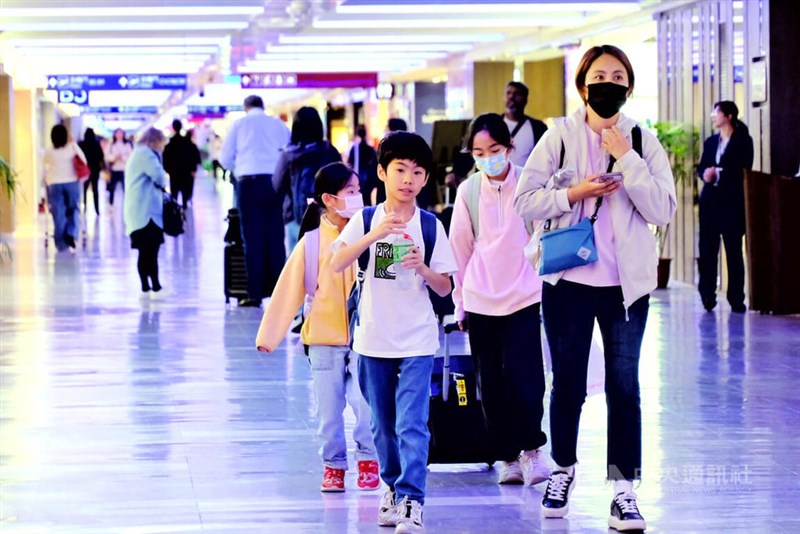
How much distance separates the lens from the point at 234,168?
1308 centimetres

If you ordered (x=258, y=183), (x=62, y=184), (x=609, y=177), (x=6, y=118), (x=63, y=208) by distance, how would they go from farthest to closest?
(x=6, y=118)
(x=63, y=208)
(x=62, y=184)
(x=258, y=183)
(x=609, y=177)

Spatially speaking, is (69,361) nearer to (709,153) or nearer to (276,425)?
(276,425)

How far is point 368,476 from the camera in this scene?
19.8ft

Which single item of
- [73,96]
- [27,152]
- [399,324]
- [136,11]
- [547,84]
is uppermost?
[136,11]

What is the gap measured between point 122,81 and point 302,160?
24241 mm

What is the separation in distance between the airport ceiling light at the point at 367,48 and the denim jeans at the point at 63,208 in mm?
6317

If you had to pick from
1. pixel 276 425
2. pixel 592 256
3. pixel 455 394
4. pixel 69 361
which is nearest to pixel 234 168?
pixel 69 361

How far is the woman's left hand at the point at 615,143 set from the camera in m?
5.13

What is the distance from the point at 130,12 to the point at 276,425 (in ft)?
40.0

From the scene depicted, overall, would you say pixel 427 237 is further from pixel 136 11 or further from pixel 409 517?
pixel 136 11

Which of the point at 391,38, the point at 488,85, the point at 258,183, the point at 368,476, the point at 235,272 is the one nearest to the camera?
the point at 368,476

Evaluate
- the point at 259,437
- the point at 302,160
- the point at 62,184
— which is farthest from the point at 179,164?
the point at 259,437

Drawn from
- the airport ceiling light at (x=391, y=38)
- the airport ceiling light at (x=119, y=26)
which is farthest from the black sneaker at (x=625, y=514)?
the airport ceiling light at (x=391, y=38)

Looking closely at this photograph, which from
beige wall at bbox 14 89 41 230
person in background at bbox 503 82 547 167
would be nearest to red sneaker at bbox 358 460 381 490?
person in background at bbox 503 82 547 167
